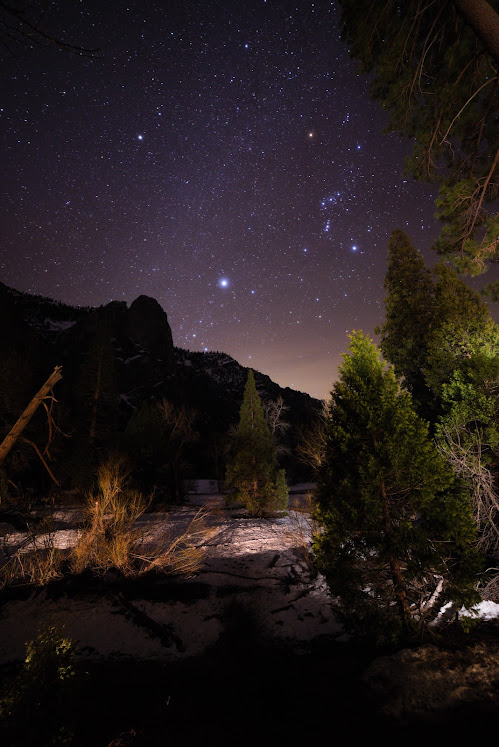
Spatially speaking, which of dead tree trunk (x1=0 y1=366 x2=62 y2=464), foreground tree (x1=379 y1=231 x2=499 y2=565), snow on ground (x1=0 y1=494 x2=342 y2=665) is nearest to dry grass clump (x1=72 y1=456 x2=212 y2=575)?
snow on ground (x1=0 y1=494 x2=342 y2=665)

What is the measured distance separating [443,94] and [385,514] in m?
8.28

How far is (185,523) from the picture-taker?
15141 millimetres

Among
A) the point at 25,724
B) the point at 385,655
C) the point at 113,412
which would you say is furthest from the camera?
the point at 113,412

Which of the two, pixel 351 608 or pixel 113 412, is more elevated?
pixel 113 412

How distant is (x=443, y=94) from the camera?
591 cm

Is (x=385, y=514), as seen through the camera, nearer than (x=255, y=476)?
Yes

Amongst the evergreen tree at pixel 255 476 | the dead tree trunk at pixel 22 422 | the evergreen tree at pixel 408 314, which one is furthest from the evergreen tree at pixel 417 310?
the dead tree trunk at pixel 22 422

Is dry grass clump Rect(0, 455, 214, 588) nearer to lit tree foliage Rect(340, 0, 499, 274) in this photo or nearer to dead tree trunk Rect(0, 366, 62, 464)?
dead tree trunk Rect(0, 366, 62, 464)

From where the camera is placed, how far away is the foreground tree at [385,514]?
5.24m

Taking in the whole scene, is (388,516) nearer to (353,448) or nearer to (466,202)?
(353,448)

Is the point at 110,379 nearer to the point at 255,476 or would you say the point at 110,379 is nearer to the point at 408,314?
the point at 255,476

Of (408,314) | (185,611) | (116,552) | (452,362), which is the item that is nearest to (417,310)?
(408,314)

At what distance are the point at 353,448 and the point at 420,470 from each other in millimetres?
1204

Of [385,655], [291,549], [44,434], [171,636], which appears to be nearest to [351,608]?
[385,655]
